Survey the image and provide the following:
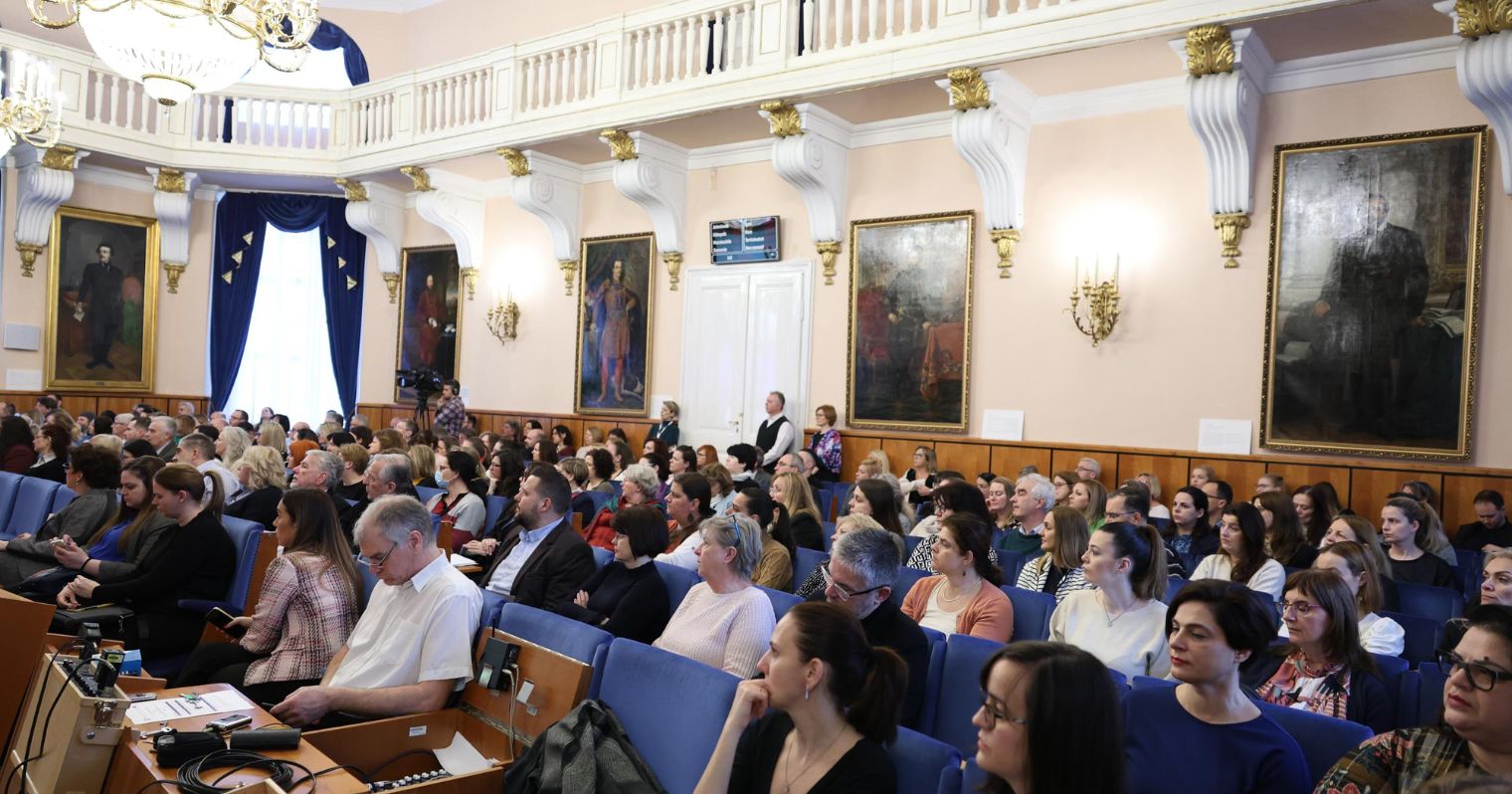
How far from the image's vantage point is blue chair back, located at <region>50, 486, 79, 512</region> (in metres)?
5.77

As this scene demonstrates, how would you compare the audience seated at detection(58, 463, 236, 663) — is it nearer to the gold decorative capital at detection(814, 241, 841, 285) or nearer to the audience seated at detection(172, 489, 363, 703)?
the audience seated at detection(172, 489, 363, 703)

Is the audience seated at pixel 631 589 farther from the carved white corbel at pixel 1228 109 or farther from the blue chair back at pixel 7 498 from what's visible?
the carved white corbel at pixel 1228 109

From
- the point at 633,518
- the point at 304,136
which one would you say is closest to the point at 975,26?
the point at 633,518

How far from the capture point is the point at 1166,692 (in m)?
2.38

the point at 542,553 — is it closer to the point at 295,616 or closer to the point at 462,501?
the point at 295,616

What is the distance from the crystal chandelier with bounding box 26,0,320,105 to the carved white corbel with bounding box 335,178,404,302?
7.20m

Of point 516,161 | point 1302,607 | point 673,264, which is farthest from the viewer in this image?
point 516,161

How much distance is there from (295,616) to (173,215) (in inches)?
468

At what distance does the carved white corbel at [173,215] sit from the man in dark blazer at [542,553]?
10809mm

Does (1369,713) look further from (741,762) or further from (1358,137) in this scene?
(1358,137)

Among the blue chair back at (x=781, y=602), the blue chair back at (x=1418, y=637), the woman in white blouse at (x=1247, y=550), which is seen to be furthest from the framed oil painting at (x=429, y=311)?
the blue chair back at (x=1418, y=637)

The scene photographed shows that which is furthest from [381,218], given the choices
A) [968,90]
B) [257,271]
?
[968,90]

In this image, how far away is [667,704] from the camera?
8.77 ft

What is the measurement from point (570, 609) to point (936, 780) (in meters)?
2.37
